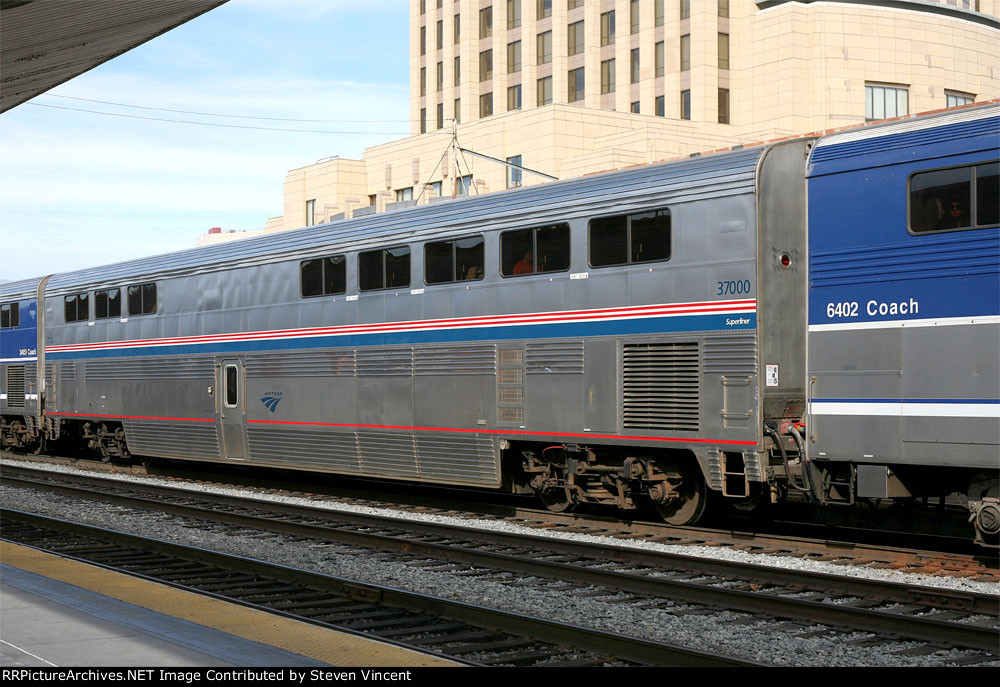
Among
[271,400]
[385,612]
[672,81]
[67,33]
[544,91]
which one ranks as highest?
[544,91]

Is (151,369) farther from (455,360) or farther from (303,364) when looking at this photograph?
(455,360)

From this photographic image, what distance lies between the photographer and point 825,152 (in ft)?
34.5

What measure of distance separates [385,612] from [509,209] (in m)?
6.21

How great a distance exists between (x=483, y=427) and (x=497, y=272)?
1.96 metres

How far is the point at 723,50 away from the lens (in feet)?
197

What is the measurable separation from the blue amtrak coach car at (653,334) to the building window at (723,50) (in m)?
47.0

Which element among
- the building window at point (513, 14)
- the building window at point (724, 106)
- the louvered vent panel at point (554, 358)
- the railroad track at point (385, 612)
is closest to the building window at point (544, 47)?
the building window at point (513, 14)

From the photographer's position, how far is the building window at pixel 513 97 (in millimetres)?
69975

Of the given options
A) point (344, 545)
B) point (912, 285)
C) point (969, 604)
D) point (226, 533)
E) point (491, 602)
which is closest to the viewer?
point (969, 604)

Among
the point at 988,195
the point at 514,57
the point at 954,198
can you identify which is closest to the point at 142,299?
the point at 954,198

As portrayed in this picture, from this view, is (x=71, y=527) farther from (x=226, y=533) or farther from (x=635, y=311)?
(x=635, y=311)

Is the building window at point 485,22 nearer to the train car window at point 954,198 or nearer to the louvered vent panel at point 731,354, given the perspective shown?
the louvered vent panel at point 731,354

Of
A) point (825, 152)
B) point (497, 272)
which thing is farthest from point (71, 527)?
point (825, 152)

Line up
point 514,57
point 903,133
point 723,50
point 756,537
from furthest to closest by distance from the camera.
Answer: point 514,57 < point 723,50 < point 756,537 < point 903,133
